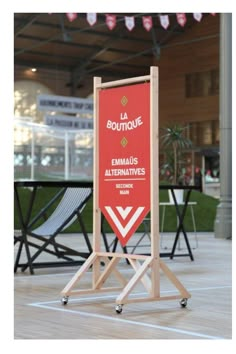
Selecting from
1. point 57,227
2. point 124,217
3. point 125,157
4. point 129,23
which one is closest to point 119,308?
point 124,217

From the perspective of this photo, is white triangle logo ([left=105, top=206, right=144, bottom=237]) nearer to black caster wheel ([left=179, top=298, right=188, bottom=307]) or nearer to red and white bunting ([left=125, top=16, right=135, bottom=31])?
black caster wheel ([left=179, top=298, right=188, bottom=307])

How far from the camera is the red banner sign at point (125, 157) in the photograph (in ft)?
15.2

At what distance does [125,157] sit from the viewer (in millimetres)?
4742

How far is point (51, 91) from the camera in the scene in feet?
107

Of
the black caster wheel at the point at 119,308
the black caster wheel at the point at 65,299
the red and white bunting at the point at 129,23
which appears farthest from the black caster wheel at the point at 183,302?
the red and white bunting at the point at 129,23

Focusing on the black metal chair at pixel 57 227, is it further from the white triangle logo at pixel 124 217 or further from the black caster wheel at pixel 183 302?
the black caster wheel at pixel 183 302

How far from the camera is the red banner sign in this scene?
15.2 feet

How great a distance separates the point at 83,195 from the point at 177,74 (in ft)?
86.2

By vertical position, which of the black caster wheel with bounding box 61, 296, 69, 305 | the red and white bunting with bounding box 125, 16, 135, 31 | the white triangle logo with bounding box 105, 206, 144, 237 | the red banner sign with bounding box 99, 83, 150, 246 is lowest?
the black caster wheel with bounding box 61, 296, 69, 305

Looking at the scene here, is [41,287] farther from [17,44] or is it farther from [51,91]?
[51,91]

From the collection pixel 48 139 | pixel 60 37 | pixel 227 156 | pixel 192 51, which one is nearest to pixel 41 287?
pixel 227 156

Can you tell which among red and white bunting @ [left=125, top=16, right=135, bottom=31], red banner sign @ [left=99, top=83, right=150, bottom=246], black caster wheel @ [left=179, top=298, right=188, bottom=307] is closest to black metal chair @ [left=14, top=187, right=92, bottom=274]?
red banner sign @ [left=99, top=83, right=150, bottom=246]

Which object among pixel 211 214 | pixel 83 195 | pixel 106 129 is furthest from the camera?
pixel 211 214
